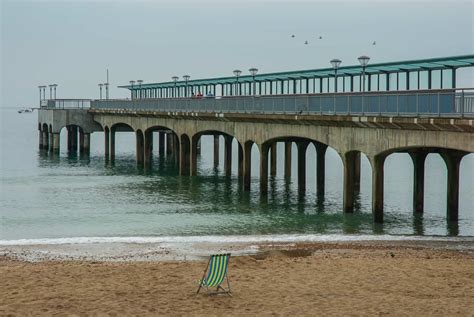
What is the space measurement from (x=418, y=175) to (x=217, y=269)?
18823mm

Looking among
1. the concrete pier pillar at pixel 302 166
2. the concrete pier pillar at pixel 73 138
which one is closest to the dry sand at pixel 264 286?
the concrete pier pillar at pixel 302 166

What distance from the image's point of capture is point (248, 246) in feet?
88.9

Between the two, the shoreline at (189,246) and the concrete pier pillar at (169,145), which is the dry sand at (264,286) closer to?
the shoreline at (189,246)

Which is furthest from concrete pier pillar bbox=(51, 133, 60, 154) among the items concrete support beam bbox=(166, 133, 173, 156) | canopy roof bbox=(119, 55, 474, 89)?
canopy roof bbox=(119, 55, 474, 89)

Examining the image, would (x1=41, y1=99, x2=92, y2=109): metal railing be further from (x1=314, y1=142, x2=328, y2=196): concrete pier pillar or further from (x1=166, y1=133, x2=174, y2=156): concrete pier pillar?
(x1=314, y1=142, x2=328, y2=196): concrete pier pillar

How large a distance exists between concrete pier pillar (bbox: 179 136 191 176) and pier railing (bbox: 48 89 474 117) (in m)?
3.96

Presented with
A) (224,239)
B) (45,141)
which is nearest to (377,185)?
(224,239)

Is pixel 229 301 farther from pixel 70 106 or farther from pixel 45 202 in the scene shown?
pixel 70 106

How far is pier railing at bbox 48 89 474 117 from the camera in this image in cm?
2617

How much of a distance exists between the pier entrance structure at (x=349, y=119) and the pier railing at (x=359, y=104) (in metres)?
0.03

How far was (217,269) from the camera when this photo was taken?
18.4 metres

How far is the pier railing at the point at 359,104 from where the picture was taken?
26172 mm

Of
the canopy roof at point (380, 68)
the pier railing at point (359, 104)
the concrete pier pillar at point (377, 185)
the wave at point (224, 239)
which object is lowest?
the wave at point (224, 239)

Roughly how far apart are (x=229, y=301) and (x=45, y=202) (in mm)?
24918
